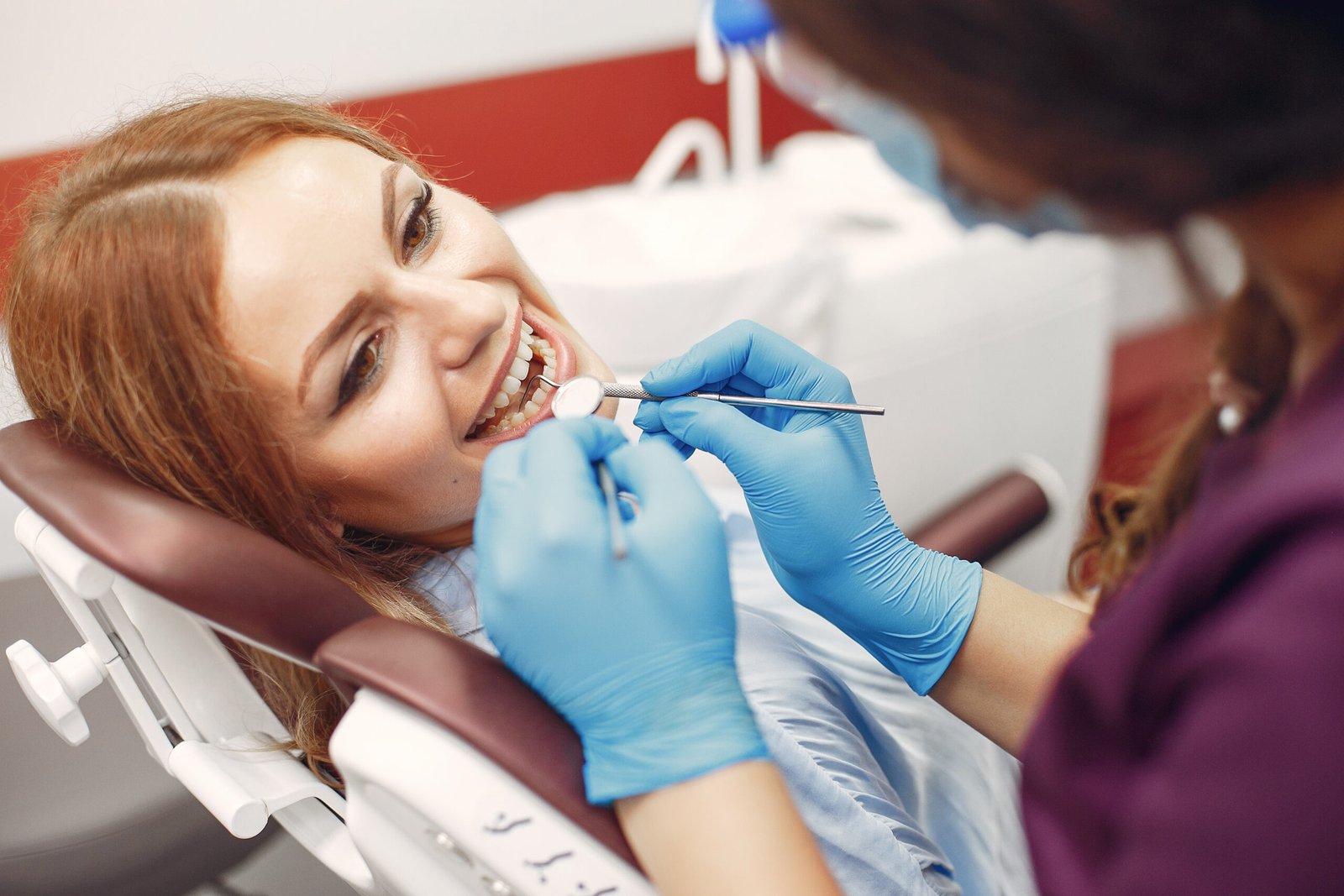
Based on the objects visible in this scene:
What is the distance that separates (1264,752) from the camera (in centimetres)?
48

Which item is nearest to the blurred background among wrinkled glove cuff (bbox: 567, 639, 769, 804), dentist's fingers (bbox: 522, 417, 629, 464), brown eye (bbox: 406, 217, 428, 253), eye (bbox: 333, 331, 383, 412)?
brown eye (bbox: 406, 217, 428, 253)

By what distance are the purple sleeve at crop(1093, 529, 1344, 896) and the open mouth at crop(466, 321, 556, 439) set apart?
74 centimetres

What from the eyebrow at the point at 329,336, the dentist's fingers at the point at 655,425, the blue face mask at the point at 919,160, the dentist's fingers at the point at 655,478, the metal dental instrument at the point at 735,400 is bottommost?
the dentist's fingers at the point at 655,425

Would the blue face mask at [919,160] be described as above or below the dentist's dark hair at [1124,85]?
below

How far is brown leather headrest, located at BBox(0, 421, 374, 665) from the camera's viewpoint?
77cm

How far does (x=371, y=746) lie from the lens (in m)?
0.72

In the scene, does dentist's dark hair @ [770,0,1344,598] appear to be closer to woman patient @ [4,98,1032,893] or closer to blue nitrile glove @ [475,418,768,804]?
blue nitrile glove @ [475,418,768,804]

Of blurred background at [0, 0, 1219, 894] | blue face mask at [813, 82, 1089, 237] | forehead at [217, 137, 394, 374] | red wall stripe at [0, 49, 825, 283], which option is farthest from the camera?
red wall stripe at [0, 49, 825, 283]

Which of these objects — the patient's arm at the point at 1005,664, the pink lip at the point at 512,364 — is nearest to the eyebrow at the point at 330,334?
the pink lip at the point at 512,364

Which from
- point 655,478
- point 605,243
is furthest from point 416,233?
point 605,243

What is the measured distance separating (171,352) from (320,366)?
14 cm

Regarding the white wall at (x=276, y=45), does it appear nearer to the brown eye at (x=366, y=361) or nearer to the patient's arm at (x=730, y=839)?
the brown eye at (x=366, y=361)

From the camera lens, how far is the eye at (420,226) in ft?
3.51

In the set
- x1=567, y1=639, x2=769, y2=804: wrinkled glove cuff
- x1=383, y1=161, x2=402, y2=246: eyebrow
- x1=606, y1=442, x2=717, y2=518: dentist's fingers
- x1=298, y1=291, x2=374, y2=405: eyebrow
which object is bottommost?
x1=567, y1=639, x2=769, y2=804: wrinkled glove cuff
